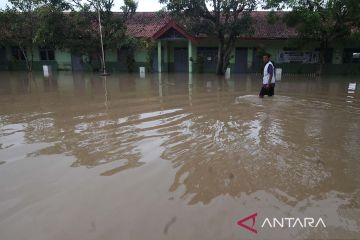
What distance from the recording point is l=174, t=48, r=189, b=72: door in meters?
25.5

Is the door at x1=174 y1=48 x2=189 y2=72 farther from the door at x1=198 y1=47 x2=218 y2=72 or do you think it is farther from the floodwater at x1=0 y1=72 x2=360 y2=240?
the floodwater at x1=0 y1=72 x2=360 y2=240

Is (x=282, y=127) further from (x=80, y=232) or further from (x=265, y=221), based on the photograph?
(x=80, y=232)

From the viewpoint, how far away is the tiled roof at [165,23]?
23094mm

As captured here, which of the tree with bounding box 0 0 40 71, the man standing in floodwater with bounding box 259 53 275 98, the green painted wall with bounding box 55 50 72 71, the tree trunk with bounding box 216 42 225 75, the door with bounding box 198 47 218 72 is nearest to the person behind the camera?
the man standing in floodwater with bounding box 259 53 275 98

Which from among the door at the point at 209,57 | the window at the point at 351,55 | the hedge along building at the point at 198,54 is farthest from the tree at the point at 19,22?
the window at the point at 351,55

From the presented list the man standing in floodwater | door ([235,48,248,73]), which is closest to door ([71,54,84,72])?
door ([235,48,248,73])

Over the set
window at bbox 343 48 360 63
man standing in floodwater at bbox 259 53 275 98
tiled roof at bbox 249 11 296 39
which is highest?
tiled roof at bbox 249 11 296 39

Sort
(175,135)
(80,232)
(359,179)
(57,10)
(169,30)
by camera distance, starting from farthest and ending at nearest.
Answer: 1. (169,30)
2. (57,10)
3. (175,135)
4. (359,179)
5. (80,232)

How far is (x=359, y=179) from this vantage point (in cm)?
399

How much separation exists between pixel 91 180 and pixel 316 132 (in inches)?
174

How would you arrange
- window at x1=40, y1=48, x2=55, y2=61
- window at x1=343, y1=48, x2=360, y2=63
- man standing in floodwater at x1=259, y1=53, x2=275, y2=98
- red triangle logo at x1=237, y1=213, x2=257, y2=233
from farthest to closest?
window at x1=40, y1=48, x2=55, y2=61 < window at x1=343, y1=48, x2=360, y2=63 < man standing in floodwater at x1=259, y1=53, x2=275, y2=98 < red triangle logo at x1=237, y1=213, x2=257, y2=233

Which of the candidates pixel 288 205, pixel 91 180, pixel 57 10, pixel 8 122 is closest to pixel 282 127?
pixel 288 205

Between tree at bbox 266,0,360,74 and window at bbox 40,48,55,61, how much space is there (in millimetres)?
18229

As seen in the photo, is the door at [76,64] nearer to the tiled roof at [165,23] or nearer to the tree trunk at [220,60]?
the tiled roof at [165,23]
